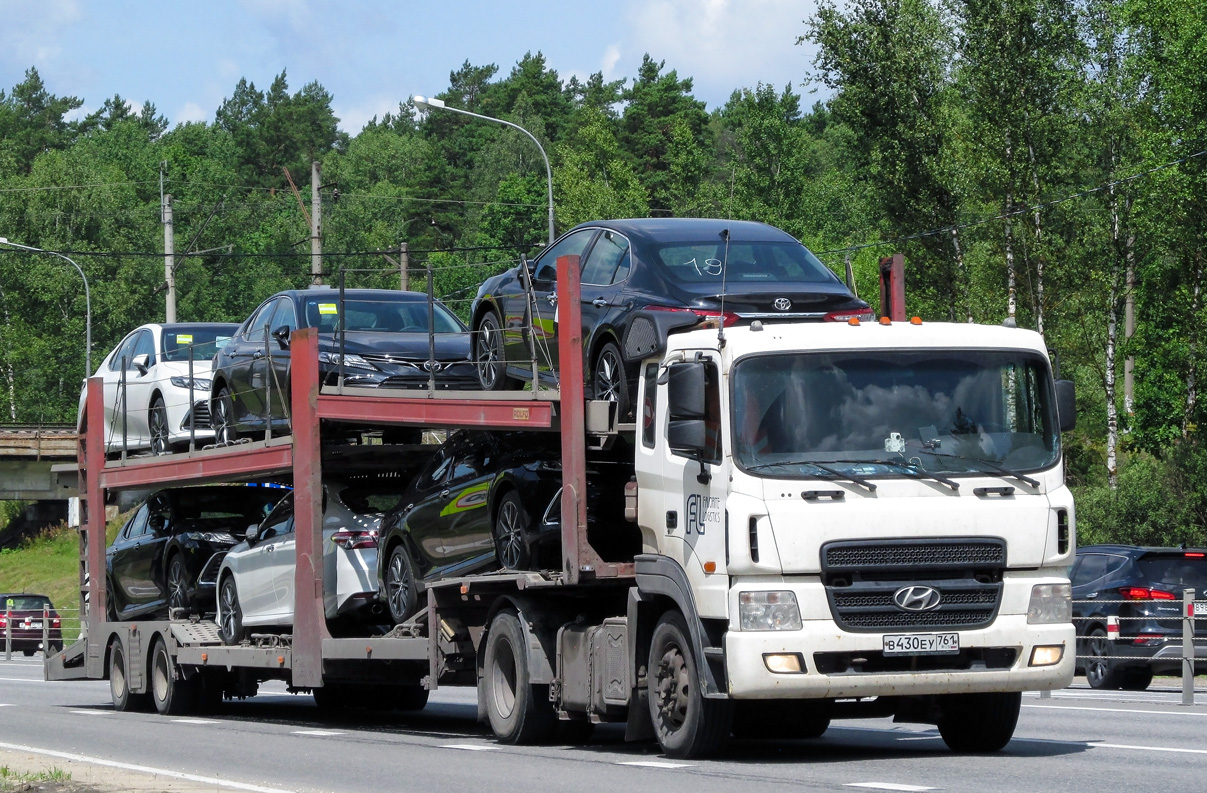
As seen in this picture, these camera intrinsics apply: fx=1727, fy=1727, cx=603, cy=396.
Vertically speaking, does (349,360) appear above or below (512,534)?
above

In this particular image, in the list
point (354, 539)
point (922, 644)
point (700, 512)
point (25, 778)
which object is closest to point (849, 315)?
point (700, 512)

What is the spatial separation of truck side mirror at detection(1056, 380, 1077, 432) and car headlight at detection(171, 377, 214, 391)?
10.8 metres

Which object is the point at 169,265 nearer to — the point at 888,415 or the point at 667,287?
the point at 667,287

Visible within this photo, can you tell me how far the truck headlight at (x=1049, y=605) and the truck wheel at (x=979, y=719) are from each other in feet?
3.17

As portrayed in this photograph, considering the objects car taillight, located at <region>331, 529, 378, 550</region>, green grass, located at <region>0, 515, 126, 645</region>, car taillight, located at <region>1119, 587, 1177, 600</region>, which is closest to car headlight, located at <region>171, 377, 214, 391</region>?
car taillight, located at <region>331, 529, 378, 550</region>

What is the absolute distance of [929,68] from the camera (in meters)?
39.2

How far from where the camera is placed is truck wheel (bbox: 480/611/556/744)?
12.3 m

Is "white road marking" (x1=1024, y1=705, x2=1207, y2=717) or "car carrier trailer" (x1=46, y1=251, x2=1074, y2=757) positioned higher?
"car carrier trailer" (x1=46, y1=251, x2=1074, y2=757)

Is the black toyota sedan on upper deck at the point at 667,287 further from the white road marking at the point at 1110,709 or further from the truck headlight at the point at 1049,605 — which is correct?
the white road marking at the point at 1110,709

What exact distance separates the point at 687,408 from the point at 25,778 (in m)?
4.75

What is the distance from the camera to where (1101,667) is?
2083 centimetres

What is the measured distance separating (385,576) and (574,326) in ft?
A: 13.3

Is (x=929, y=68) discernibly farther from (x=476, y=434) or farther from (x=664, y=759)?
(x=664, y=759)

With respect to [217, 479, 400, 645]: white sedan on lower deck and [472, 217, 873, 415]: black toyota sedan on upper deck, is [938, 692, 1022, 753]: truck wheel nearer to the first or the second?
[472, 217, 873, 415]: black toyota sedan on upper deck
